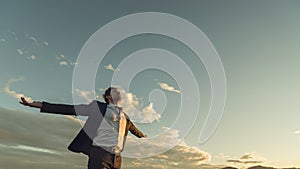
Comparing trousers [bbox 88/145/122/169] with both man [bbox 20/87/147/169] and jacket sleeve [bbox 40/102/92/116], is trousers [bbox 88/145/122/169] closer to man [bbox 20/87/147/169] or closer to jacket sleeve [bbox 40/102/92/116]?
man [bbox 20/87/147/169]

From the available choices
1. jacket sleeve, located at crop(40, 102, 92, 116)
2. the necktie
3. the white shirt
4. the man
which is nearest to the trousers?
the man

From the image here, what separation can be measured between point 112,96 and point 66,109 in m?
1.29

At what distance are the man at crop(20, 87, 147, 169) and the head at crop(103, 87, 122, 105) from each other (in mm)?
169

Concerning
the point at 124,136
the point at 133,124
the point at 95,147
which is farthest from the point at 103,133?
the point at 133,124

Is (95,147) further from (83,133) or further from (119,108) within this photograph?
(119,108)

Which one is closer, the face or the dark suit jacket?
the dark suit jacket

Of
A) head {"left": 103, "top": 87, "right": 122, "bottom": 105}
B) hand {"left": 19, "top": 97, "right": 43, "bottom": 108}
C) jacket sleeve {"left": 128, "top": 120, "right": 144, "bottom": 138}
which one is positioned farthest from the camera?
jacket sleeve {"left": 128, "top": 120, "right": 144, "bottom": 138}

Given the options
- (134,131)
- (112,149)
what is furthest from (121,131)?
(134,131)

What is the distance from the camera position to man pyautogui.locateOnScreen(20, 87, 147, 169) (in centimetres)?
891

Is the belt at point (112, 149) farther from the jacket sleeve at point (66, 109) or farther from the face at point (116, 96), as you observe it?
the face at point (116, 96)

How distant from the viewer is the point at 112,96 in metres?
9.54

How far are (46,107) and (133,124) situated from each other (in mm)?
2957

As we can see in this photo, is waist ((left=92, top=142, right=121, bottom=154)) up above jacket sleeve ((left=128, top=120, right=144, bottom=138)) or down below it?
below

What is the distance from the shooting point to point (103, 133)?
9031mm
